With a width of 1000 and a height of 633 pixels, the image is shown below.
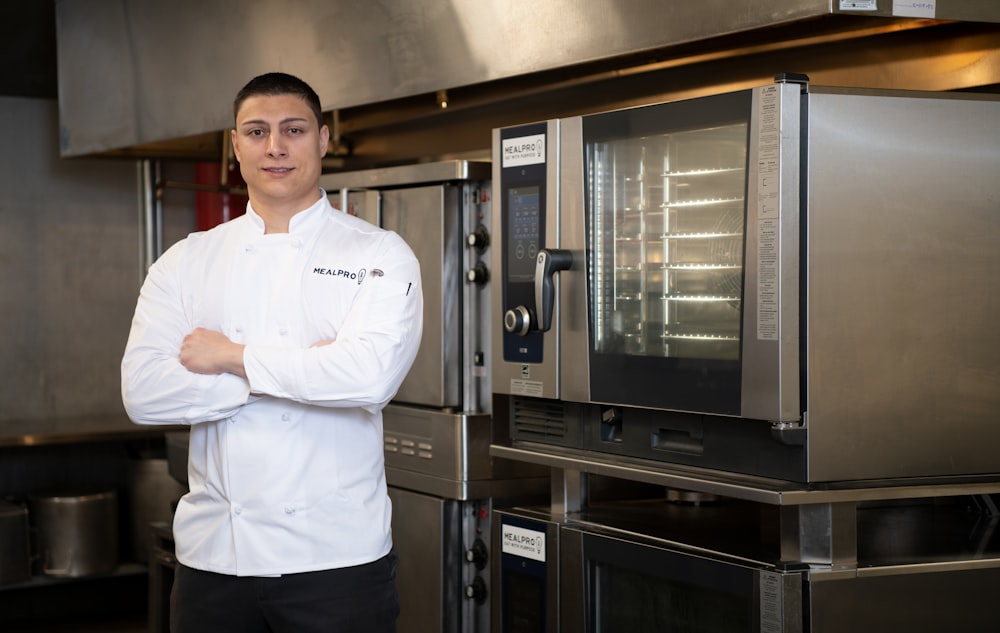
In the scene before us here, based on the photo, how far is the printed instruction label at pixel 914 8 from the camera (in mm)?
2135

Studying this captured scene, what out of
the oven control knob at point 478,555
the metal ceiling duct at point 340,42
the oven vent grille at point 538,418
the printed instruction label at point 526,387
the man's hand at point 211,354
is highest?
the metal ceiling duct at point 340,42

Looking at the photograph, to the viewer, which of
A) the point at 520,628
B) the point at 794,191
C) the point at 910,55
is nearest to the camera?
the point at 794,191

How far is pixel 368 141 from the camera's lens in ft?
14.1

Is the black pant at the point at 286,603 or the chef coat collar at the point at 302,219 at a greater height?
the chef coat collar at the point at 302,219

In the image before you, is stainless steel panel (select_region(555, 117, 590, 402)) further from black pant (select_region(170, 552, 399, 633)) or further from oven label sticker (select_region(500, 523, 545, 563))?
black pant (select_region(170, 552, 399, 633))

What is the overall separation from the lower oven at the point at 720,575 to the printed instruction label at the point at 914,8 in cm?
99

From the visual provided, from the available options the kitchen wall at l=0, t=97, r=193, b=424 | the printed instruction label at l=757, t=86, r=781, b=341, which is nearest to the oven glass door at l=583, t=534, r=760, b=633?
the printed instruction label at l=757, t=86, r=781, b=341

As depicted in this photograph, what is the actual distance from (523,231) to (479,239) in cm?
49

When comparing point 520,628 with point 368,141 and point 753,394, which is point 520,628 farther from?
point 368,141

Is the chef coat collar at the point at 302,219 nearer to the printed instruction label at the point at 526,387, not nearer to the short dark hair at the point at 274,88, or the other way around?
the short dark hair at the point at 274,88

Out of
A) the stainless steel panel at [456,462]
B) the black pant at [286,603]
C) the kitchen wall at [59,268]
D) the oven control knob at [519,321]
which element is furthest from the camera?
the kitchen wall at [59,268]

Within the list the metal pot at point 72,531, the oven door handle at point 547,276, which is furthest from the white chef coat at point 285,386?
the metal pot at point 72,531

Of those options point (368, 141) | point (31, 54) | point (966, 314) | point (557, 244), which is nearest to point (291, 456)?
point (557, 244)

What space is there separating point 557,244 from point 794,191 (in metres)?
0.63
